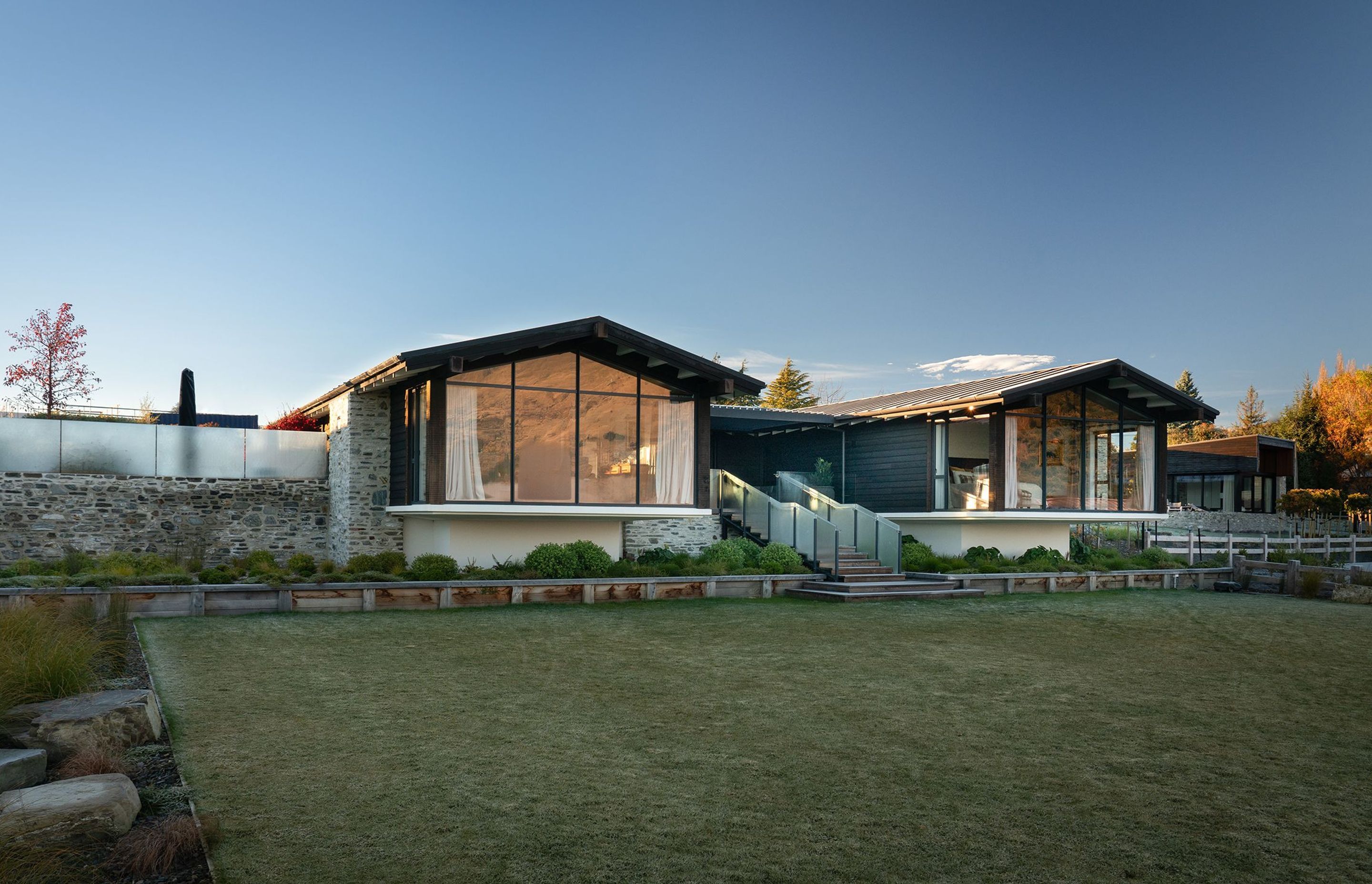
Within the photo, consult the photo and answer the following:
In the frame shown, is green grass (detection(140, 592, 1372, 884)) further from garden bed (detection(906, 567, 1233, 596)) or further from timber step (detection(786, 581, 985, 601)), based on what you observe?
garden bed (detection(906, 567, 1233, 596))

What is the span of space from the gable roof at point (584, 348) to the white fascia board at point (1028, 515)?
578 centimetres

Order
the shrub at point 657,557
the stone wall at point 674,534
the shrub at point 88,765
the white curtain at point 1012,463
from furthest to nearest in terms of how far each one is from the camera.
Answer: the stone wall at point 674,534 < the white curtain at point 1012,463 < the shrub at point 657,557 < the shrub at point 88,765

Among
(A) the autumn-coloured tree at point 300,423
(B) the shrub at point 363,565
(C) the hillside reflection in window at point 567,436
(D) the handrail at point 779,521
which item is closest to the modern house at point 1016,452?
(D) the handrail at point 779,521

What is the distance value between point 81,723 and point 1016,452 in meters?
17.9

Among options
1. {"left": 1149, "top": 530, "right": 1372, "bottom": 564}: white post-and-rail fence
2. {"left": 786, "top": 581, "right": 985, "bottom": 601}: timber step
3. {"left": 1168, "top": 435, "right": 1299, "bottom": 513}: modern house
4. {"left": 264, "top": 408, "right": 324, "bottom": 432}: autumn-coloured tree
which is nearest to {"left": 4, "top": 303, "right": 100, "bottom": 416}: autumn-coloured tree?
→ {"left": 264, "top": 408, "right": 324, "bottom": 432}: autumn-coloured tree

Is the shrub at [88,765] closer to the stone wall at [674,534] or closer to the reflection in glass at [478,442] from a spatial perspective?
the reflection in glass at [478,442]

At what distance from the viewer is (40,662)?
19.7 ft

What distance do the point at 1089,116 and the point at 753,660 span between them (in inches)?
823

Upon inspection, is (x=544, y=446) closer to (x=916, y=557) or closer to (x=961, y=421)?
(x=916, y=557)

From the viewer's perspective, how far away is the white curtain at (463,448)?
48.3 feet

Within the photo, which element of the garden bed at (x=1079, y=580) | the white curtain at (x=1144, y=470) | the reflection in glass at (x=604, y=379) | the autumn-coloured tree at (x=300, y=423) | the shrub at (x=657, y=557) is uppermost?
the reflection in glass at (x=604, y=379)

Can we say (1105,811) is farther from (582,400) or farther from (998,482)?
(998,482)

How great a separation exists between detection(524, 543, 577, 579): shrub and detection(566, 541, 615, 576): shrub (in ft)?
0.22

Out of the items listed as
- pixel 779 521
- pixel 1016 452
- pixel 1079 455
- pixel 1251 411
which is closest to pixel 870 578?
pixel 779 521
